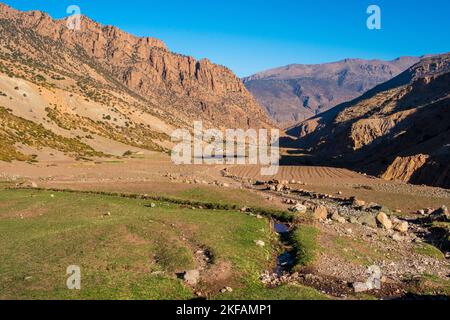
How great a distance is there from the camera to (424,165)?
72.2 m

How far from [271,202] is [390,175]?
37683 mm

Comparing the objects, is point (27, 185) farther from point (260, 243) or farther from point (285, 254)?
point (285, 254)

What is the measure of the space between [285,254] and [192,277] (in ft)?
29.0

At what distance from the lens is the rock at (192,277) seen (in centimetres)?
2055

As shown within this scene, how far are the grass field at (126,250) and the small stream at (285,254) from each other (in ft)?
2.33

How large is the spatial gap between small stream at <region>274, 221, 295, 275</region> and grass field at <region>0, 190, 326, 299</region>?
2.33 feet

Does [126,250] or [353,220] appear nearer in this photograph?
[126,250]

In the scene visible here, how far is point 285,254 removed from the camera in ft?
90.9

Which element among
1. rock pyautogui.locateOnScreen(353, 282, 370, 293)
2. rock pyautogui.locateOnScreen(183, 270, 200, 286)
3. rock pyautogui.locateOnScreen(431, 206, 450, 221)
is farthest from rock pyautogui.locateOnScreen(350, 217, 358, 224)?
rock pyautogui.locateOnScreen(183, 270, 200, 286)

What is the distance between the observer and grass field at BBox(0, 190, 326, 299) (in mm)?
18938

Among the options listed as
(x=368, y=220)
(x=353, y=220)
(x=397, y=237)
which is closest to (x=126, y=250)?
(x=397, y=237)

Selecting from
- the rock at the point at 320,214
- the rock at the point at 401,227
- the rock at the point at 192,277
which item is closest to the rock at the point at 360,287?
the rock at the point at 192,277

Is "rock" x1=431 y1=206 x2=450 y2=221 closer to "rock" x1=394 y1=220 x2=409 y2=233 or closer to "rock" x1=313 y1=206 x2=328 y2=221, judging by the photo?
"rock" x1=394 y1=220 x2=409 y2=233
